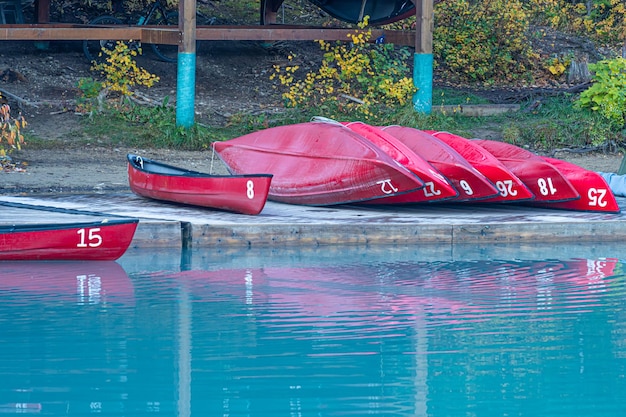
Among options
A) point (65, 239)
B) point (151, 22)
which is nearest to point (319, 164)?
point (65, 239)

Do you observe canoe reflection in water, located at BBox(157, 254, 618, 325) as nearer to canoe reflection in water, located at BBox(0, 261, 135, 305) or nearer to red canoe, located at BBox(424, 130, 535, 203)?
canoe reflection in water, located at BBox(0, 261, 135, 305)

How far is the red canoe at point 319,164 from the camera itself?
34.9 feet

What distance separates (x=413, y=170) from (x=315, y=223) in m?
1.25

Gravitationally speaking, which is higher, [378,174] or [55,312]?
[378,174]

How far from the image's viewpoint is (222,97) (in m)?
17.1

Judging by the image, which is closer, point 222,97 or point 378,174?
point 378,174

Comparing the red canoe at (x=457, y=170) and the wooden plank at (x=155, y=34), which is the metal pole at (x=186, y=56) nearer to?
the wooden plank at (x=155, y=34)

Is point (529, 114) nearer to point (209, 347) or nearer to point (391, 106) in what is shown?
point (391, 106)

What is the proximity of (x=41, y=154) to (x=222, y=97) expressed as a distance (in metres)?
4.32

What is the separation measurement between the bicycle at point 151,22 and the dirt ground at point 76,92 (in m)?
0.22

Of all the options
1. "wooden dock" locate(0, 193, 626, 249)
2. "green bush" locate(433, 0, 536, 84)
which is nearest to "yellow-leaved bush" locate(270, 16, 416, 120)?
"green bush" locate(433, 0, 536, 84)

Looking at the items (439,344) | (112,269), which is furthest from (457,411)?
(112,269)

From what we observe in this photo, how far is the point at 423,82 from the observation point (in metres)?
14.9

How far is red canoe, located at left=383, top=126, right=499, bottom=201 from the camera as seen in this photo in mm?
10820
